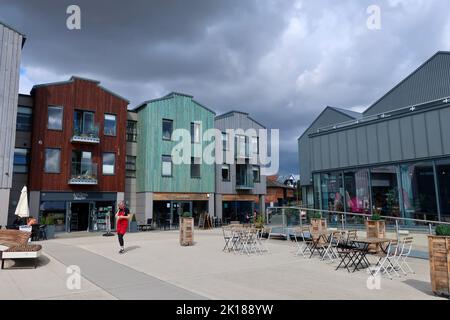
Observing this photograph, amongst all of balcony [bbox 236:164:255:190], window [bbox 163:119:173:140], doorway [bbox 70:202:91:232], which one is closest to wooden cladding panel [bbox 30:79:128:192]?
doorway [bbox 70:202:91:232]

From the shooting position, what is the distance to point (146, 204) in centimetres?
2745

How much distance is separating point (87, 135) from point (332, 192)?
16718 millimetres

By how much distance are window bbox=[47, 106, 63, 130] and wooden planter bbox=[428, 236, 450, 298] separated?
2338 cm

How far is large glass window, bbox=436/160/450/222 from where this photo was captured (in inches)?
506

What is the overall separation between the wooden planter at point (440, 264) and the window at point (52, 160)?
74.8 ft

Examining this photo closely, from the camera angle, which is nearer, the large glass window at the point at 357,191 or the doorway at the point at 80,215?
the large glass window at the point at 357,191

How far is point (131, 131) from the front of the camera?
96.6 feet

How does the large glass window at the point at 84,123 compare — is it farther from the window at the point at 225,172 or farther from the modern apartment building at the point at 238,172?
the window at the point at 225,172

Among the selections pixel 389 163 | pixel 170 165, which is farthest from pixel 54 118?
pixel 389 163

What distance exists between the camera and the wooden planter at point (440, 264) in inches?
252

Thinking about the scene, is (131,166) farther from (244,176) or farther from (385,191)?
(385,191)

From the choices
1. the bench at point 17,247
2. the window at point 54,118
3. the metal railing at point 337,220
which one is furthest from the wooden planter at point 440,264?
the window at point 54,118

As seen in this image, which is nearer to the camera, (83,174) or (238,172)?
(83,174)
